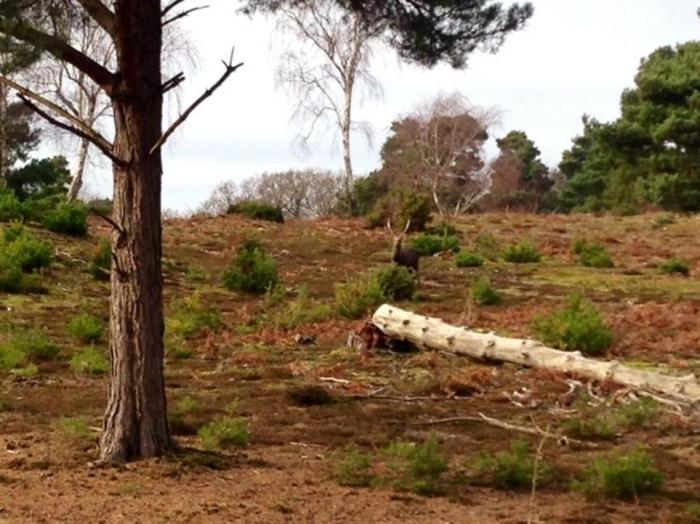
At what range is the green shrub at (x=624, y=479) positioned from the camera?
5.73 metres

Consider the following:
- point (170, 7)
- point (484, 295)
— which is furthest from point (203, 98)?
point (484, 295)

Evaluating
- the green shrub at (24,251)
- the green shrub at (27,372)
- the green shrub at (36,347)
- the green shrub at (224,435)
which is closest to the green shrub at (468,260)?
the green shrub at (24,251)

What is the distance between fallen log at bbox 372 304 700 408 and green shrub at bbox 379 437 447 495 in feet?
8.76

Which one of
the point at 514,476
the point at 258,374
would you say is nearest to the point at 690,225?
the point at 258,374

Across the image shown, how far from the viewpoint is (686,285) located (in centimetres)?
1689

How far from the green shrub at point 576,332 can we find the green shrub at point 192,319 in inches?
142

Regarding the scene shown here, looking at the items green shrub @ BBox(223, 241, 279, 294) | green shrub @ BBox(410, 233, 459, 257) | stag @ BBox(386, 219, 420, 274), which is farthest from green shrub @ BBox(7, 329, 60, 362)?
green shrub @ BBox(410, 233, 459, 257)

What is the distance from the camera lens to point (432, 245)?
67.5 feet

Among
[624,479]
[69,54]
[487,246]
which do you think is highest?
[69,54]

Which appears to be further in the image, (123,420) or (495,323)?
(495,323)

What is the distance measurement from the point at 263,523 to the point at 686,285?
12924mm

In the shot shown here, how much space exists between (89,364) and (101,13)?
400cm

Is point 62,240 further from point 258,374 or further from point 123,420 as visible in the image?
point 123,420

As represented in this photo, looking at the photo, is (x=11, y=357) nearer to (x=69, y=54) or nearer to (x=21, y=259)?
(x=69, y=54)
